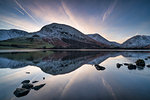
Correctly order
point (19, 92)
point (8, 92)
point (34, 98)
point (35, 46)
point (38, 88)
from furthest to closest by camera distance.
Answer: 1. point (35, 46)
2. point (38, 88)
3. point (8, 92)
4. point (19, 92)
5. point (34, 98)

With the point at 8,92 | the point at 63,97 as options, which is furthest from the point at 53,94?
the point at 8,92

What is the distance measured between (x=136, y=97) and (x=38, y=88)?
11113 mm

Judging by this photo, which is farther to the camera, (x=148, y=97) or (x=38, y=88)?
(x=38, y=88)

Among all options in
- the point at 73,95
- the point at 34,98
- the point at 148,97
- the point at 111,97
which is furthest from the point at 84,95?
the point at 148,97

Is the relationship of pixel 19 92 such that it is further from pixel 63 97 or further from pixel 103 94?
pixel 103 94

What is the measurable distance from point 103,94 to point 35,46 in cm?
17995

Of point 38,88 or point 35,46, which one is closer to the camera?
point 38,88

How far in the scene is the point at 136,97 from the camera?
773 cm

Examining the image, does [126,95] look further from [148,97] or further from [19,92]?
[19,92]

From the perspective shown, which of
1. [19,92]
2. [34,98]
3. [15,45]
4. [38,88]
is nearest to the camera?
[34,98]

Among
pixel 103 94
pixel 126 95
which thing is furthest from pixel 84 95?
pixel 126 95

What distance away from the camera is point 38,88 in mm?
9273

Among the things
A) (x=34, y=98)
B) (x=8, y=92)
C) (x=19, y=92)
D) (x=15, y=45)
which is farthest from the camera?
(x=15, y=45)

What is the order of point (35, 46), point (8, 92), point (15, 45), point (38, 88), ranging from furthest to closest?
point (35, 46) → point (15, 45) → point (38, 88) → point (8, 92)
